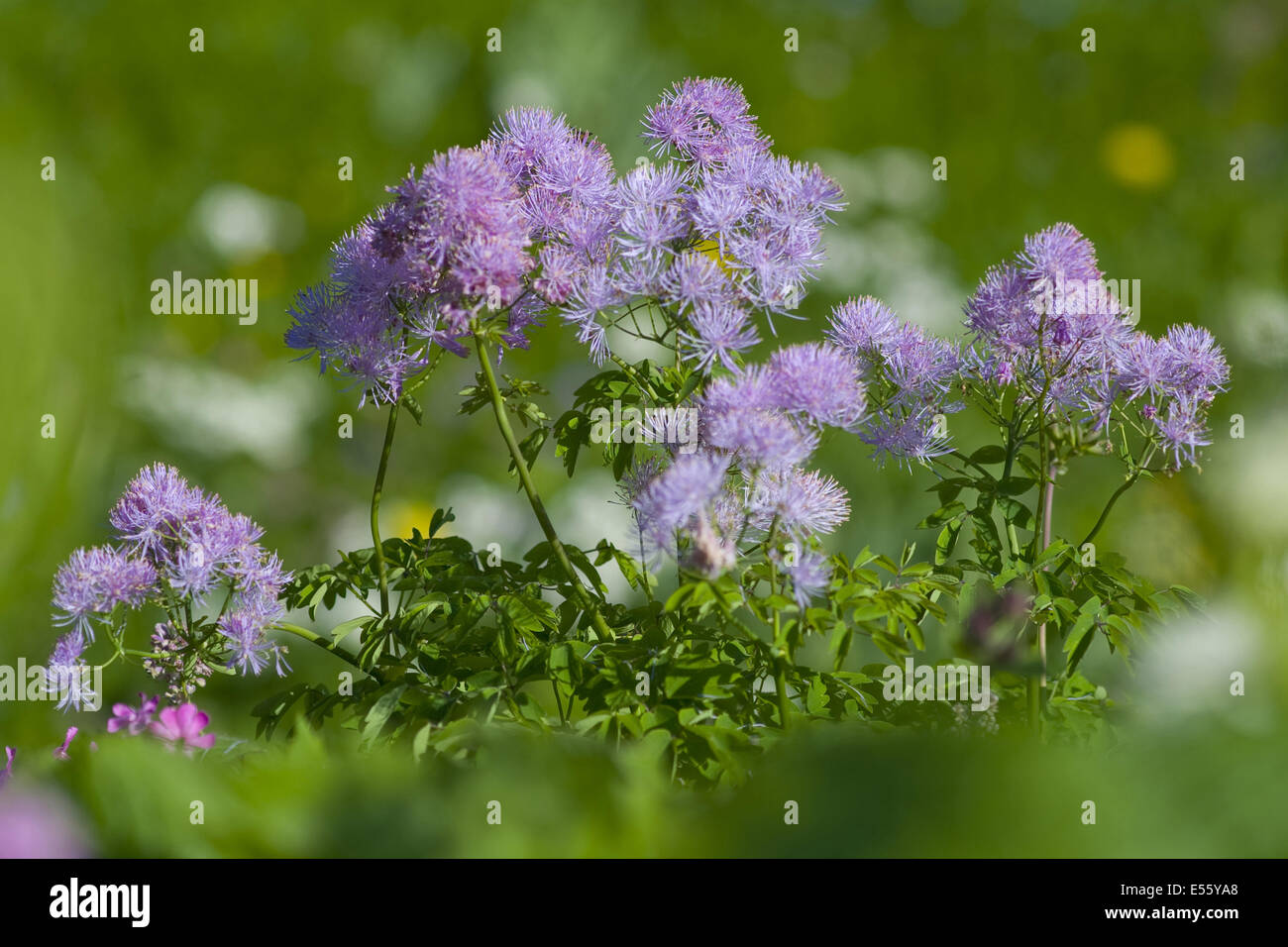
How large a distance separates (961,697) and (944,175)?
131 inches

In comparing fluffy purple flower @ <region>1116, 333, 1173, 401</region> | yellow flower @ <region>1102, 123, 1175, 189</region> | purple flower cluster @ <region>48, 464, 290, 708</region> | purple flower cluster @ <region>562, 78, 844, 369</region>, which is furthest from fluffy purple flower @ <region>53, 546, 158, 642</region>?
yellow flower @ <region>1102, 123, 1175, 189</region>

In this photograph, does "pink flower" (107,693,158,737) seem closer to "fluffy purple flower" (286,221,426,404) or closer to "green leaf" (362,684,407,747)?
"green leaf" (362,684,407,747)

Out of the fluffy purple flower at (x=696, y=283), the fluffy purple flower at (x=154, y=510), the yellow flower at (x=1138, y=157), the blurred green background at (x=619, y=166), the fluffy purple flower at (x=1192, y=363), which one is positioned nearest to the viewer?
the fluffy purple flower at (x=696, y=283)

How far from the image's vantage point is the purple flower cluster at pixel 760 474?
129 cm

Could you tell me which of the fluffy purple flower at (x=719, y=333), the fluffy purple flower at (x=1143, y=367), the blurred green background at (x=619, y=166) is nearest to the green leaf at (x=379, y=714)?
the fluffy purple flower at (x=719, y=333)

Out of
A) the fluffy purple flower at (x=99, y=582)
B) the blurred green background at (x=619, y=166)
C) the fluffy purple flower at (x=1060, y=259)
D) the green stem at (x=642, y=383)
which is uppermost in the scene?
the blurred green background at (x=619, y=166)

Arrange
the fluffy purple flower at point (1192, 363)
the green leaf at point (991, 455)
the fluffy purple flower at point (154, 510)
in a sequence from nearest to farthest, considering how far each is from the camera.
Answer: the fluffy purple flower at point (154, 510) → the fluffy purple flower at point (1192, 363) → the green leaf at point (991, 455)

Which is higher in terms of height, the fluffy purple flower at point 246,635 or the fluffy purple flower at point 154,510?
the fluffy purple flower at point 154,510

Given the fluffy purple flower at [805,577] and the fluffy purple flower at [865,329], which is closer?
the fluffy purple flower at [805,577]

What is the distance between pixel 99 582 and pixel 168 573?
76 mm

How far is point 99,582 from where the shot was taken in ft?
5.10

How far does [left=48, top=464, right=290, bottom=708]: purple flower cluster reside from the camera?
1554mm

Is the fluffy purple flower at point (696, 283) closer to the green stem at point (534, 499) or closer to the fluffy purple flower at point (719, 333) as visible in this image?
the fluffy purple flower at point (719, 333)

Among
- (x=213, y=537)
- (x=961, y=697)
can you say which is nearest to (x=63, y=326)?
(x=213, y=537)
